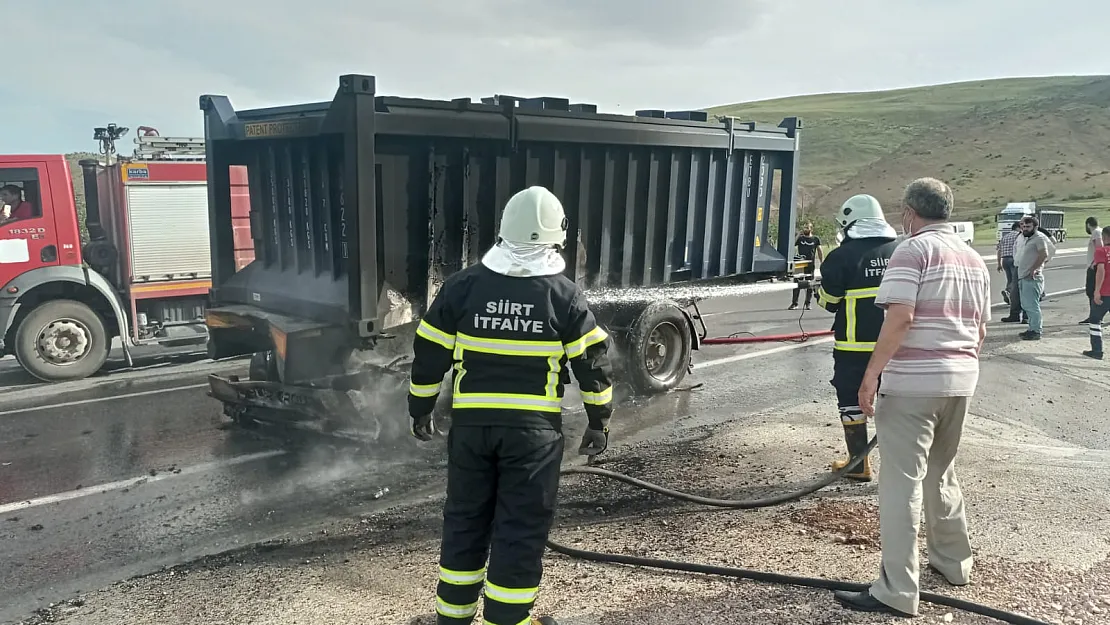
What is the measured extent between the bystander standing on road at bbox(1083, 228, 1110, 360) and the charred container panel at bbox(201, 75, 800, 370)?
4.83 metres

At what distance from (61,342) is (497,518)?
7.57 m

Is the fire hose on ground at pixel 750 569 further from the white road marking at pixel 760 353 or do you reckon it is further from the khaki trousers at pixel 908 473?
the white road marking at pixel 760 353

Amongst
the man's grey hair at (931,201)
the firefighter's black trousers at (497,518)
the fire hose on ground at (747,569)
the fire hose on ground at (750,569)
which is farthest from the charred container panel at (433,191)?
the man's grey hair at (931,201)

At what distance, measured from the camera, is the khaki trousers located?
11.7 feet

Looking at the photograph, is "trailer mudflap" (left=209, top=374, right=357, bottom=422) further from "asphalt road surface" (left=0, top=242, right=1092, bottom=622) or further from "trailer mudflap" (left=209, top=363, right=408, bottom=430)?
Result: "asphalt road surface" (left=0, top=242, right=1092, bottom=622)

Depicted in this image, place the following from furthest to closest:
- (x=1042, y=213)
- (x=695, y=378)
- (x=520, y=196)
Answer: (x=1042, y=213)
(x=695, y=378)
(x=520, y=196)

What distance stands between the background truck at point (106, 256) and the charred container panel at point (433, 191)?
1.08 meters

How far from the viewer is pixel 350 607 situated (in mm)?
3719

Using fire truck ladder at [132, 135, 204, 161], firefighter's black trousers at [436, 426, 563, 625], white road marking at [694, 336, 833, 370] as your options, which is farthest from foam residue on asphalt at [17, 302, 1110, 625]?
fire truck ladder at [132, 135, 204, 161]

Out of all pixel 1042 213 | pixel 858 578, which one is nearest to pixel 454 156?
pixel 858 578

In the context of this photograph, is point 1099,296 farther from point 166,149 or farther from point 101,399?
point 166,149

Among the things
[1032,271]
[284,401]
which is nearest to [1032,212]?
[1032,271]

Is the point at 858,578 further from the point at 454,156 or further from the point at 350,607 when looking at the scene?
the point at 454,156

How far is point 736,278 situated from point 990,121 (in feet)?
308
